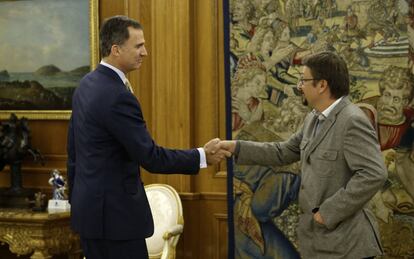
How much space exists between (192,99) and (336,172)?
2.28m

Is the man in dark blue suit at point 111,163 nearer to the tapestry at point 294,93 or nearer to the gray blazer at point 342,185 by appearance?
the gray blazer at point 342,185

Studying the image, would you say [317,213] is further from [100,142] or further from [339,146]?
[100,142]

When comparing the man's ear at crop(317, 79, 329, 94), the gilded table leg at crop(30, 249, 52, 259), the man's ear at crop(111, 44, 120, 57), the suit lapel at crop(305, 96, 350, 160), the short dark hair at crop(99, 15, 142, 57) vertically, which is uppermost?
the short dark hair at crop(99, 15, 142, 57)

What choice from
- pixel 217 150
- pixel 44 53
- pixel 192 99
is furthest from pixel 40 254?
pixel 217 150

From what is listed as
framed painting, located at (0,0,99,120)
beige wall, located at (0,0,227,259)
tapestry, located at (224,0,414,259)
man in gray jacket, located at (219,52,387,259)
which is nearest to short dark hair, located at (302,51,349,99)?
man in gray jacket, located at (219,52,387,259)

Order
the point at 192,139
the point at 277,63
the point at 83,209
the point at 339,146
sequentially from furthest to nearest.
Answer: the point at 192,139 < the point at 277,63 < the point at 83,209 < the point at 339,146

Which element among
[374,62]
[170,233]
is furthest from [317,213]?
[170,233]

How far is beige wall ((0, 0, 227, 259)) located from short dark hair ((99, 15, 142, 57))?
172 centimetres

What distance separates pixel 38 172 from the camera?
6.09 meters

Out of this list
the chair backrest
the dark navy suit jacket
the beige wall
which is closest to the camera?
the dark navy suit jacket

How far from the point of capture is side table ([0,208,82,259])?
5.36 m

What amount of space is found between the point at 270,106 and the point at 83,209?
172 cm

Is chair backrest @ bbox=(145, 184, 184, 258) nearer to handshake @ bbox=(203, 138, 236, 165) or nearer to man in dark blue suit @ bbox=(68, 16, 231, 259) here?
handshake @ bbox=(203, 138, 236, 165)

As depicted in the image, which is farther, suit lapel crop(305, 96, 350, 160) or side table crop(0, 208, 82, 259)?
side table crop(0, 208, 82, 259)
